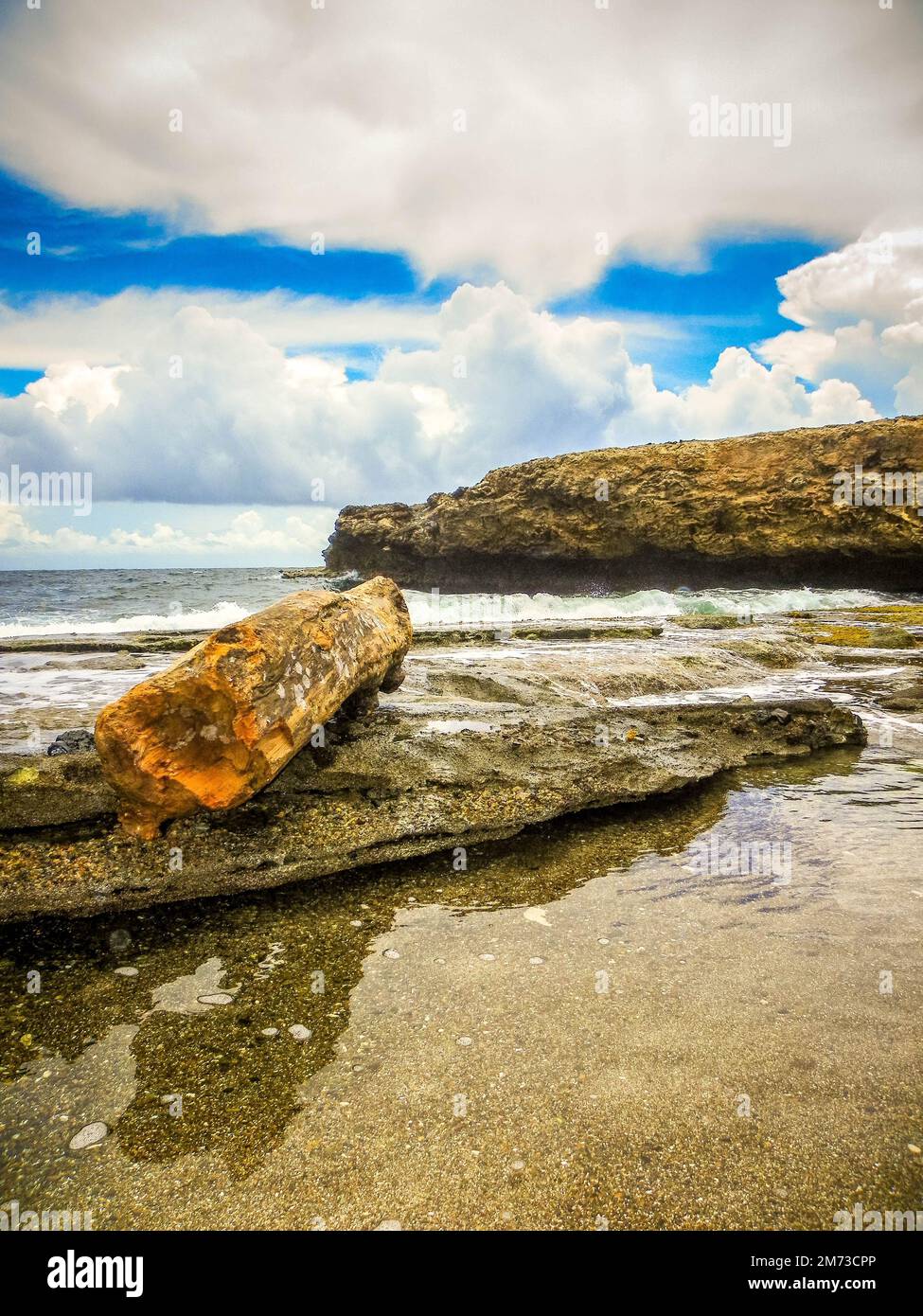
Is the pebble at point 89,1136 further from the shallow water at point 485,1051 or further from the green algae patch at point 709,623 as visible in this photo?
the green algae patch at point 709,623

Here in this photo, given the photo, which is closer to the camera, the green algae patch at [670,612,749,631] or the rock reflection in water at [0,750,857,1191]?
the rock reflection in water at [0,750,857,1191]

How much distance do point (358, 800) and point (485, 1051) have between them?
207 cm

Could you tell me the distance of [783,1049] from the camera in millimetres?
2297

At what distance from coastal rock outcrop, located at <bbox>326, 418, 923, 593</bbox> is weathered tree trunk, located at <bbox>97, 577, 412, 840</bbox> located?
35.3 m

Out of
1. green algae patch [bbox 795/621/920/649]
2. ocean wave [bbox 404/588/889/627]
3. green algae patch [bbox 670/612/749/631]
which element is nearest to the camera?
green algae patch [bbox 795/621/920/649]

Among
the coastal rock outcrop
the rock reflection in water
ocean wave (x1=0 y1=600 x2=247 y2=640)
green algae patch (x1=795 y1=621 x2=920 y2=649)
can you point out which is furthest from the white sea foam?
the rock reflection in water

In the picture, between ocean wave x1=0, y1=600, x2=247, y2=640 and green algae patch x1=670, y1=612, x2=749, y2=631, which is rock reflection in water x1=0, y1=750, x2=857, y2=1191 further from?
ocean wave x1=0, y1=600, x2=247, y2=640

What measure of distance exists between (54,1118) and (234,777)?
1.58m

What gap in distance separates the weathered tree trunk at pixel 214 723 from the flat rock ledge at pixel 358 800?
0.28m

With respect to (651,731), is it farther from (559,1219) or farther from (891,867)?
(559,1219)

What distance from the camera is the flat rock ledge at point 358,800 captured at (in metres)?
3.43

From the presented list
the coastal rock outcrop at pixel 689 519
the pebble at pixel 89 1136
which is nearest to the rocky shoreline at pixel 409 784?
the pebble at pixel 89 1136

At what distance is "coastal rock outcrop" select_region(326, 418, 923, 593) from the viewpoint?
32125 mm

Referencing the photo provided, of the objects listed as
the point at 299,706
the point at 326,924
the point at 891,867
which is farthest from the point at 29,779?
the point at 891,867
